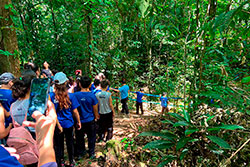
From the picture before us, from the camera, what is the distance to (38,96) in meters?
1.18

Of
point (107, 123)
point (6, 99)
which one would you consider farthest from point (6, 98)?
point (107, 123)

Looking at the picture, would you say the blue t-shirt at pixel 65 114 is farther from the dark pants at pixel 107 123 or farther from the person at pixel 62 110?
the dark pants at pixel 107 123

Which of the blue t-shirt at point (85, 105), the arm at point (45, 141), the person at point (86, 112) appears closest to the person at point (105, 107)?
the person at point (86, 112)

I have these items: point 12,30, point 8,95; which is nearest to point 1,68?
point 12,30

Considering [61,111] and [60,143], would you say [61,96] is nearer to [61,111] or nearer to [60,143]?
[61,111]

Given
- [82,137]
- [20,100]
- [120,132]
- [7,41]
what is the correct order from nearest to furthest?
[20,100] → [82,137] → [7,41] → [120,132]

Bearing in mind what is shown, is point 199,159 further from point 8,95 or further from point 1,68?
point 1,68

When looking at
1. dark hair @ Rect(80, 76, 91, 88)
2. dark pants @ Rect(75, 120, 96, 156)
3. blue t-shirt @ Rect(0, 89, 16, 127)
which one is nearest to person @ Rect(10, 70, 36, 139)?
blue t-shirt @ Rect(0, 89, 16, 127)

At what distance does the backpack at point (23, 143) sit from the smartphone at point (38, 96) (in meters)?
0.65

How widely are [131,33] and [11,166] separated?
28.2ft

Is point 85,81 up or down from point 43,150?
up

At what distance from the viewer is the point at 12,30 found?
3539 millimetres

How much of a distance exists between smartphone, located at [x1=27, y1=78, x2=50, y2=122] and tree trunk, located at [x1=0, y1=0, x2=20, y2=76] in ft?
10.0

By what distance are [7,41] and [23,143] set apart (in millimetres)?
3102
